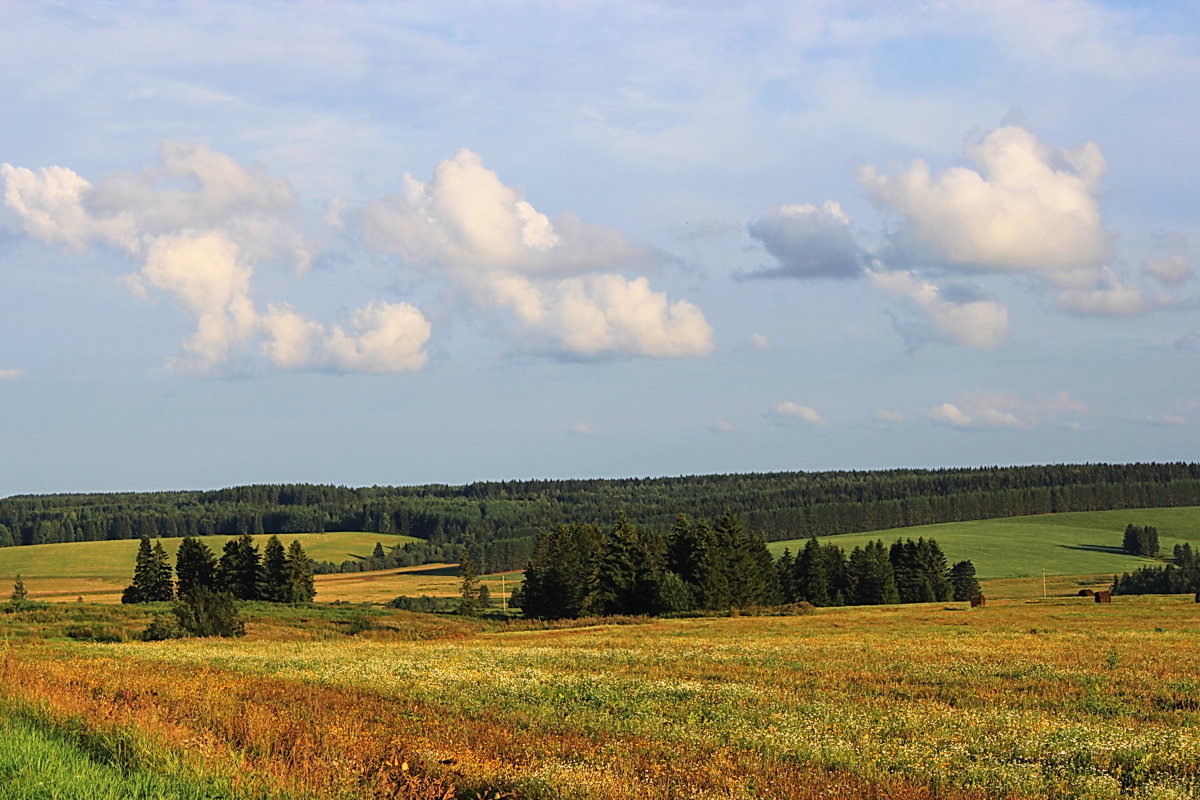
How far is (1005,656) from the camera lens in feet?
102

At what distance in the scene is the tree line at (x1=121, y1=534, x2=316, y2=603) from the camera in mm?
108269

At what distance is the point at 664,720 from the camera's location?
17.6 m

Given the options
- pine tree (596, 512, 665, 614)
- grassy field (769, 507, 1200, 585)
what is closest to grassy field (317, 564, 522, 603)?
grassy field (769, 507, 1200, 585)

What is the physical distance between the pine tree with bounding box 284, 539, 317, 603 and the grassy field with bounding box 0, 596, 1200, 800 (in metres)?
76.7

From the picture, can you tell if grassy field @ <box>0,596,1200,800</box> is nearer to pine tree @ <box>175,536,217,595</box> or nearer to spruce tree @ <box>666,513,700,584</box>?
spruce tree @ <box>666,513,700,584</box>

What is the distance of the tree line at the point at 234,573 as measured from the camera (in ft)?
355

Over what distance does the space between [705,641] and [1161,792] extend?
31.9m

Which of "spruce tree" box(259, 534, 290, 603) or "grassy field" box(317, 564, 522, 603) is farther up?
"spruce tree" box(259, 534, 290, 603)

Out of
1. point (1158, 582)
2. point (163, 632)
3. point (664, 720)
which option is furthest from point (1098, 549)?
point (664, 720)

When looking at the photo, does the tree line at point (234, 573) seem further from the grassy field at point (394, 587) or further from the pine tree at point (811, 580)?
the pine tree at point (811, 580)

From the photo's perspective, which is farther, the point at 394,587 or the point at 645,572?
the point at 394,587

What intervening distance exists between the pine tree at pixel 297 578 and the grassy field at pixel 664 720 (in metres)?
76.7

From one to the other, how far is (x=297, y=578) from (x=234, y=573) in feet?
20.8

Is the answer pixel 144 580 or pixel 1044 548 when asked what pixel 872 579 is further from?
pixel 1044 548
